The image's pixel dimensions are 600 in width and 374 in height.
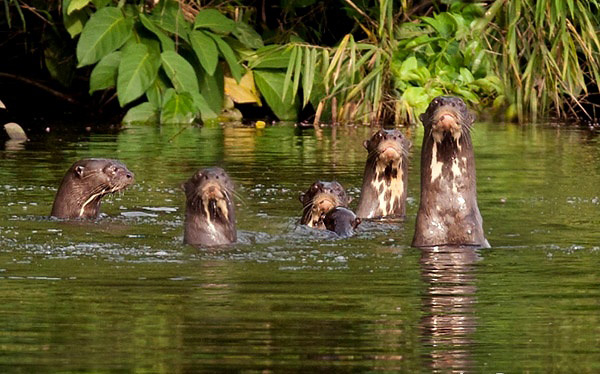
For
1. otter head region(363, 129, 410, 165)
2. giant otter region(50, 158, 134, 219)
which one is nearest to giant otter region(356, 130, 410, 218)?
otter head region(363, 129, 410, 165)

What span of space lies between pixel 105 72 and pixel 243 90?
1.57 meters

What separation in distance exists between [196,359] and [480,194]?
17.3 ft

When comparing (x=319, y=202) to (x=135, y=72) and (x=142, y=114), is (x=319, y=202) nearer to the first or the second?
(x=135, y=72)

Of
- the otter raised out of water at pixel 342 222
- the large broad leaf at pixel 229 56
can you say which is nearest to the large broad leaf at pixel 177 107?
the large broad leaf at pixel 229 56

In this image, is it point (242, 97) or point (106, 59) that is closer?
point (106, 59)

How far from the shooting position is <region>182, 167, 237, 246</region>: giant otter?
7074 mm

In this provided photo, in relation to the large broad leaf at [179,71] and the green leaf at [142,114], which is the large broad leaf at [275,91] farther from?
the green leaf at [142,114]

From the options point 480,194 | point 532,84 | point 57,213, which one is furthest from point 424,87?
point 57,213

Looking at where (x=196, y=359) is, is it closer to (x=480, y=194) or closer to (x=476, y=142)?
(x=480, y=194)

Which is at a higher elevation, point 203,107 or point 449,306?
point 203,107

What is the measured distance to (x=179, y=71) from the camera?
14414 millimetres

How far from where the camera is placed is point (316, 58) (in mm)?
14891

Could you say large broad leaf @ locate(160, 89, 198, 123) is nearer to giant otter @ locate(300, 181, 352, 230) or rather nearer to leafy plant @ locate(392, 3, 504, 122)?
leafy plant @ locate(392, 3, 504, 122)

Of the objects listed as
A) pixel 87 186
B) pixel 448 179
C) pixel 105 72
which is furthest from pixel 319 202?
pixel 105 72
